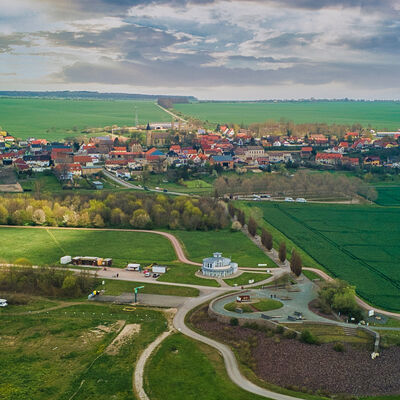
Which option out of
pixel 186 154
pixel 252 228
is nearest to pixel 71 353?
pixel 252 228

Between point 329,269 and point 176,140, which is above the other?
point 176,140

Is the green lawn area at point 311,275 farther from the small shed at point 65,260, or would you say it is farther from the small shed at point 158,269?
the small shed at point 65,260

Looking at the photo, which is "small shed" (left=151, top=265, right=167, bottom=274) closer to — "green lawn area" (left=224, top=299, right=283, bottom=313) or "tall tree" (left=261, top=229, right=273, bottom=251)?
"green lawn area" (left=224, top=299, right=283, bottom=313)

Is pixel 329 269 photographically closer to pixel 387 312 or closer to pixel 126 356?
pixel 387 312

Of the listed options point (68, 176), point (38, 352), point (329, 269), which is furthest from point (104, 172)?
point (38, 352)

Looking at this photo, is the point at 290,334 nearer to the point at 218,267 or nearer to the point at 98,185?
the point at 218,267

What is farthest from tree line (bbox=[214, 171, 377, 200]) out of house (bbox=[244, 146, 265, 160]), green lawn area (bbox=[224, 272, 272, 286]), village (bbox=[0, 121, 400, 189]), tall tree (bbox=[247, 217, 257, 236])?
green lawn area (bbox=[224, 272, 272, 286])
